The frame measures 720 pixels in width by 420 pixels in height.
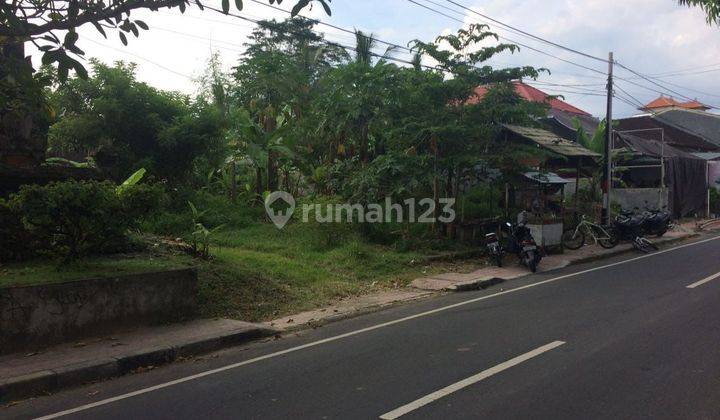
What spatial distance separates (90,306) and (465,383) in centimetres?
483

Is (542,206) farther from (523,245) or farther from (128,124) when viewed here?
(128,124)

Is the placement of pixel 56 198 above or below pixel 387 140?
below

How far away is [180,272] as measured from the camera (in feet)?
27.4

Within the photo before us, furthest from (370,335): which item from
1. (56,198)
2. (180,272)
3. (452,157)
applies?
(452,157)

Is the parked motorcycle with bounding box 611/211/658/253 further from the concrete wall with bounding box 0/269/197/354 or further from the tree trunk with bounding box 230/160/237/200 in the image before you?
the concrete wall with bounding box 0/269/197/354

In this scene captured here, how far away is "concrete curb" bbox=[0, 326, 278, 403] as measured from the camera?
5.82 meters

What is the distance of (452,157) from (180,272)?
315 inches

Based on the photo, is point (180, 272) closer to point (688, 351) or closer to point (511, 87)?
point (688, 351)

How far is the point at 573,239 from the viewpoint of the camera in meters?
17.0

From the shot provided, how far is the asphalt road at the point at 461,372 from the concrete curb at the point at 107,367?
220mm

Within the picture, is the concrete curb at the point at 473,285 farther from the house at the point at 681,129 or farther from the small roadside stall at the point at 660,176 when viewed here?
the house at the point at 681,129

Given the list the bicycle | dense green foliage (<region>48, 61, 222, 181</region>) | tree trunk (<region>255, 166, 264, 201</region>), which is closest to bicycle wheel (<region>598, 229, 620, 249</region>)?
the bicycle

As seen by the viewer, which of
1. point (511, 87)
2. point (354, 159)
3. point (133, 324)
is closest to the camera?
point (133, 324)

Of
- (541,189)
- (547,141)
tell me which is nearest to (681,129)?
(541,189)
